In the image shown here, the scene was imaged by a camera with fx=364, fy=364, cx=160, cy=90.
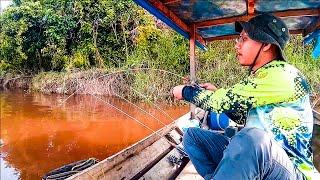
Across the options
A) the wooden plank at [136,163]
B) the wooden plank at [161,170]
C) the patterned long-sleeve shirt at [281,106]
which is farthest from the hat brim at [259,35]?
the wooden plank at [161,170]

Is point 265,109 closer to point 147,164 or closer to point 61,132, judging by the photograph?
point 147,164

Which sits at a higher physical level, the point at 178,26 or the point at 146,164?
the point at 178,26

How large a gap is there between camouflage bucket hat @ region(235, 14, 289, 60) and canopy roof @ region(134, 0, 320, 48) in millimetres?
1356

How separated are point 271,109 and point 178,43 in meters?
10.8

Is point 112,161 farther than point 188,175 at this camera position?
No

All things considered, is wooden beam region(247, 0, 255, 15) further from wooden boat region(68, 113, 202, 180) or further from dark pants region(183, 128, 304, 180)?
dark pants region(183, 128, 304, 180)

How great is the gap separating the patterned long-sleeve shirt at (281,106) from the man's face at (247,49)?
137 mm

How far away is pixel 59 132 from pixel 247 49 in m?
7.41

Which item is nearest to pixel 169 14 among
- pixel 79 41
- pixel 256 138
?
pixel 256 138

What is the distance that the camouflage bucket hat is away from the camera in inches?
66.9

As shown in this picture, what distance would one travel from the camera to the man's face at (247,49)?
1.75m

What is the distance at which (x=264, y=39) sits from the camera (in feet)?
5.56

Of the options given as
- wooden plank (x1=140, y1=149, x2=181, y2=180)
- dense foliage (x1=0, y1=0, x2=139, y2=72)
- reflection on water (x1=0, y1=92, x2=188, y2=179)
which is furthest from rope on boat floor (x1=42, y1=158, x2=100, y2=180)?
dense foliage (x1=0, y1=0, x2=139, y2=72)

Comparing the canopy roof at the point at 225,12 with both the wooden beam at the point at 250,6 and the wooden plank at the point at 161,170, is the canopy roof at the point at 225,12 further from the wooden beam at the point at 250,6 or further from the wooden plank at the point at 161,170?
the wooden plank at the point at 161,170
